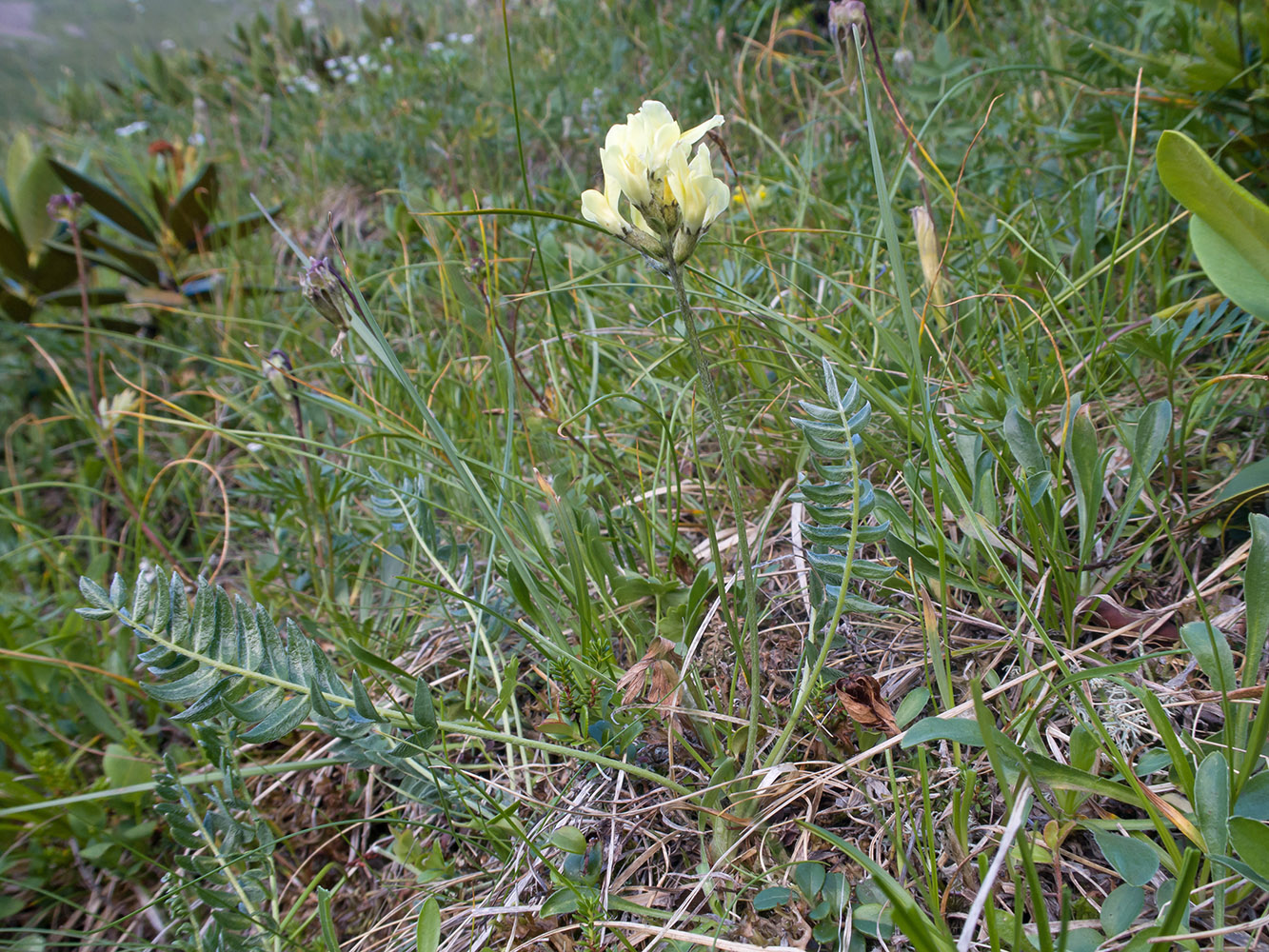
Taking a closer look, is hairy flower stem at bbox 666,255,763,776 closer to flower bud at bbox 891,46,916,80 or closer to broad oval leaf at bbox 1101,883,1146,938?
broad oval leaf at bbox 1101,883,1146,938

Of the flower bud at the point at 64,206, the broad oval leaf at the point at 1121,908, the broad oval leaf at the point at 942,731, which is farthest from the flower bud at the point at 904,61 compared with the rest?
the flower bud at the point at 64,206

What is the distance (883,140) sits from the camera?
2129mm

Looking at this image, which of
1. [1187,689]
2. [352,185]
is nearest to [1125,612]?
[1187,689]

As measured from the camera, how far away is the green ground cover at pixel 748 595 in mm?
749

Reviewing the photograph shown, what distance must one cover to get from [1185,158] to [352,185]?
3.20 meters

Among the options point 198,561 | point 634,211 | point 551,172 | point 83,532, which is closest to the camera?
point 634,211

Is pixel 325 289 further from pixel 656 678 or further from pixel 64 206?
pixel 64 206

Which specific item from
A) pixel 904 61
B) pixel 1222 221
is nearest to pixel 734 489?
pixel 1222 221

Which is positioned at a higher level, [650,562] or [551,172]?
[551,172]

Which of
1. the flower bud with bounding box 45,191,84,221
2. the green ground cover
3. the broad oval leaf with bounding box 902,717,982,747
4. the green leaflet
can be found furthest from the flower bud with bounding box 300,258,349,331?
the flower bud with bounding box 45,191,84,221

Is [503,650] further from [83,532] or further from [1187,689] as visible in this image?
[83,532]

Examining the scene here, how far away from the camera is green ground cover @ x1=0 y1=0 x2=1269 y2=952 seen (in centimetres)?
75

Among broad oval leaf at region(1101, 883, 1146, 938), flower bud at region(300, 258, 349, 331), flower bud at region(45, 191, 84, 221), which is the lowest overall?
broad oval leaf at region(1101, 883, 1146, 938)

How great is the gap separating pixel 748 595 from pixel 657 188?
410 mm
